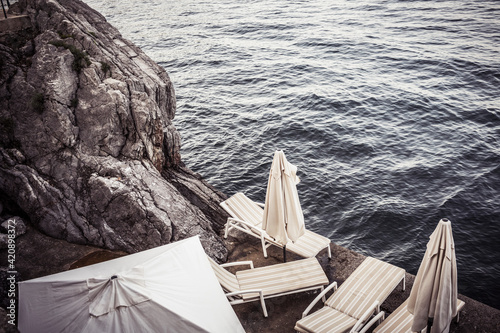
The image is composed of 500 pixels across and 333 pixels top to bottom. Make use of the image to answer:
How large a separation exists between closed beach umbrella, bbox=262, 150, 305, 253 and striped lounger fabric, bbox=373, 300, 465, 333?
2.65 m

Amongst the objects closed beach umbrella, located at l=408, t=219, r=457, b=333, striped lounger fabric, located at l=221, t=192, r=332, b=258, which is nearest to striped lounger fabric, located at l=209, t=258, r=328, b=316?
striped lounger fabric, located at l=221, t=192, r=332, b=258

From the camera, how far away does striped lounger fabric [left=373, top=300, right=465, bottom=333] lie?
737cm

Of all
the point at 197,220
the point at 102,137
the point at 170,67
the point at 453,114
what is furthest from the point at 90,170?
the point at 170,67

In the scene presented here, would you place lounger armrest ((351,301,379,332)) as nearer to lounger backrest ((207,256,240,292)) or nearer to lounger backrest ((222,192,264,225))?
lounger backrest ((207,256,240,292))

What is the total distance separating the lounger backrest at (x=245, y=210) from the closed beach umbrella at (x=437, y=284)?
4956mm

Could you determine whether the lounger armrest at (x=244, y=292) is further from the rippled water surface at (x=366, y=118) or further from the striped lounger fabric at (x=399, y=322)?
the rippled water surface at (x=366, y=118)

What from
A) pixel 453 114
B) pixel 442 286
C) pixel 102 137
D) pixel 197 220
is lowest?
pixel 453 114

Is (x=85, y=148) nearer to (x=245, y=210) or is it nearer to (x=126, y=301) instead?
(x=245, y=210)

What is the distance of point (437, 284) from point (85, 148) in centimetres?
881

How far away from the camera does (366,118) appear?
23.0m

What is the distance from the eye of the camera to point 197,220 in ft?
34.4

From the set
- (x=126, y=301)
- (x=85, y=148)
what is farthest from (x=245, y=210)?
(x=126, y=301)

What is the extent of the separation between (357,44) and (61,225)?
32224mm

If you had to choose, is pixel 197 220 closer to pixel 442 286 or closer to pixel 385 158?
pixel 442 286
